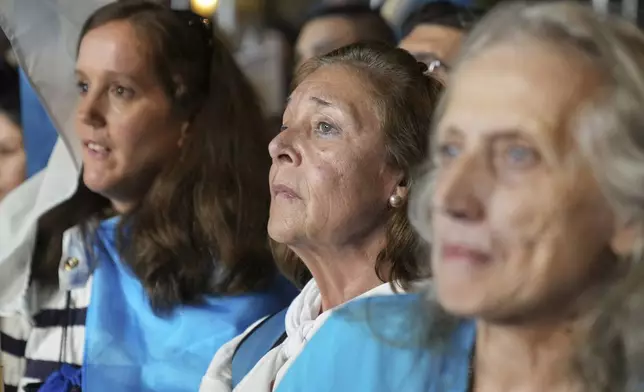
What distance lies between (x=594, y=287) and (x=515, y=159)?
0.11 m

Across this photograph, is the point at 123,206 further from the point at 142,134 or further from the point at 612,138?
the point at 612,138

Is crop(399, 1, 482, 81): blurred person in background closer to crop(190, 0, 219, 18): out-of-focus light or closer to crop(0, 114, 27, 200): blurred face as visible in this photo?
crop(190, 0, 219, 18): out-of-focus light

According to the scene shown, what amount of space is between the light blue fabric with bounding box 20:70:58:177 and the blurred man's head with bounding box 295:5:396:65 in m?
0.44

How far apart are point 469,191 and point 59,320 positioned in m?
0.84

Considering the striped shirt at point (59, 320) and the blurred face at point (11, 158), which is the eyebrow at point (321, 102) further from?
the blurred face at point (11, 158)

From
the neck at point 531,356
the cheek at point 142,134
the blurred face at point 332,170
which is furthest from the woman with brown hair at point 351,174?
the cheek at point 142,134

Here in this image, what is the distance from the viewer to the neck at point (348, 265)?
2.93ft

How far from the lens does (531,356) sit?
0.63 meters

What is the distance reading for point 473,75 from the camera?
0.62 metres

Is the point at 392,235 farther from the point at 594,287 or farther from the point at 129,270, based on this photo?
A: the point at 129,270

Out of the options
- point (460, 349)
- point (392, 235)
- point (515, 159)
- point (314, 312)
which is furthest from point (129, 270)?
point (515, 159)

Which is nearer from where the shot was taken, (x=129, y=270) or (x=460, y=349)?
(x=460, y=349)

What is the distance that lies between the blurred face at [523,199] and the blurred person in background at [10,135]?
3.35ft

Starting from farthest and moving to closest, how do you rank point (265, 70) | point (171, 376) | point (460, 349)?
point (265, 70) → point (171, 376) → point (460, 349)
